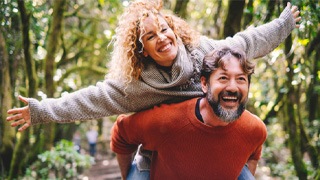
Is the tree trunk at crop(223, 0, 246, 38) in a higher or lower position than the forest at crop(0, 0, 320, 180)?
higher

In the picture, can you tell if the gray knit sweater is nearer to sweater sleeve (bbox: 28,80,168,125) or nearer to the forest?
sweater sleeve (bbox: 28,80,168,125)

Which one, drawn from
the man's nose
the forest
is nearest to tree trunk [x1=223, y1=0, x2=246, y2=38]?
the forest

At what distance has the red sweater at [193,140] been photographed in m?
2.60

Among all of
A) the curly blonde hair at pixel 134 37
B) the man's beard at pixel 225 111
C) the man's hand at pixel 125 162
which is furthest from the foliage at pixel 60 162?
the man's beard at pixel 225 111

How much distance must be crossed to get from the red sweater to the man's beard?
0.11 m

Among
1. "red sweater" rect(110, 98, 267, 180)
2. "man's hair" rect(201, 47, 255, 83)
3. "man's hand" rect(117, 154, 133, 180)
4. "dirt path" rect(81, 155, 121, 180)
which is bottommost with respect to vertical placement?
"dirt path" rect(81, 155, 121, 180)

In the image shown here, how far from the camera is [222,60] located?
253 cm

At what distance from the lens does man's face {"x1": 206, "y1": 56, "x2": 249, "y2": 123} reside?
8.08ft

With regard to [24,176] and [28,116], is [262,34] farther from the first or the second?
[24,176]

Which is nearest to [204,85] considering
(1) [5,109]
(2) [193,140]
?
(2) [193,140]

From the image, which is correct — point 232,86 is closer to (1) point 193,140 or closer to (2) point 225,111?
(2) point 225,111

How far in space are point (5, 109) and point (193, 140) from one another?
3759 millimetres

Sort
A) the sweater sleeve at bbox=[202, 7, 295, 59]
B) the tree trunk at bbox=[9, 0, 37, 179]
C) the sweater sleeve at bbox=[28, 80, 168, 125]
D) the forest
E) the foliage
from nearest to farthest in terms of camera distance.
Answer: the sweater sleeve at bbox=[28, 80, 168, 125] → the sweater sleeve at bbox=[202, 7, 295, 59] → the forest → the foliage → the tree trunk at bbox=[9, 0, 37, 179]

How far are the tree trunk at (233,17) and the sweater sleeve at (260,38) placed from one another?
149cm
